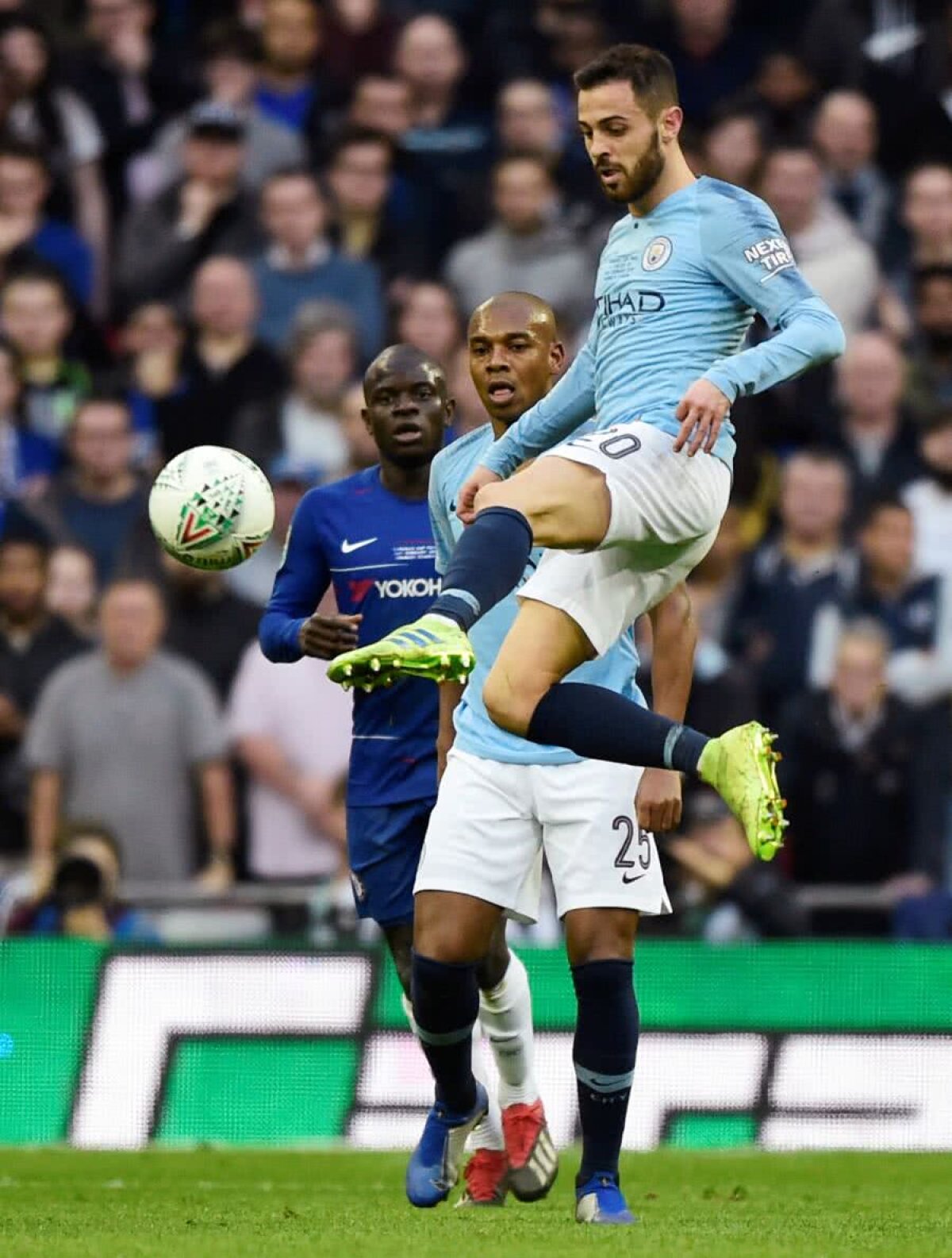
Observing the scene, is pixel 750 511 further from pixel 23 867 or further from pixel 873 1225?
pixel 873 1225

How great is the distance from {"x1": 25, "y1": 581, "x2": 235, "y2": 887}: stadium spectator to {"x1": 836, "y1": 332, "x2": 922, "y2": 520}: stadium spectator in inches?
143

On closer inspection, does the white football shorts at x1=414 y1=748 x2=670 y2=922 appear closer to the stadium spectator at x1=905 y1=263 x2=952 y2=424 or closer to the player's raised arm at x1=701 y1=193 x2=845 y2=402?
the player's raised arm at x1=701 y1=193 x2=845 y2=402

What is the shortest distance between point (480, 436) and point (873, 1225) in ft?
8.09

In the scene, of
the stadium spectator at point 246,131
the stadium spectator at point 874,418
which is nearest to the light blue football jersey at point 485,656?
the stadium spectator at point 874,418

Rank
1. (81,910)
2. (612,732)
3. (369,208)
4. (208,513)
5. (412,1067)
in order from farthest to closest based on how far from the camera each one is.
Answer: (369,208)
(81,910)
(412,1067)
(208,513)
(612,732)

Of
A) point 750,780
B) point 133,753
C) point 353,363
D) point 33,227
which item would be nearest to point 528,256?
point 353,363

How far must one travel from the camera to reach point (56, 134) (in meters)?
15.2

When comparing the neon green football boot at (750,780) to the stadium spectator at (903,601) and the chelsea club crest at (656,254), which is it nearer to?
the chelsea club crest at (656,254)

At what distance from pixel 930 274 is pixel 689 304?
25.1ft

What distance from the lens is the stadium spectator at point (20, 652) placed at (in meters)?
12.6

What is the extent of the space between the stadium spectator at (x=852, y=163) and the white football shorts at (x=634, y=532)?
8247 mm

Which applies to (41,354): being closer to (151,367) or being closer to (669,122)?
(151,367)

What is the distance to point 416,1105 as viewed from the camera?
34.1 ft

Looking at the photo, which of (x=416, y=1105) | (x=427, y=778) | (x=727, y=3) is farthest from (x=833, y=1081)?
(x=727, y=3)
